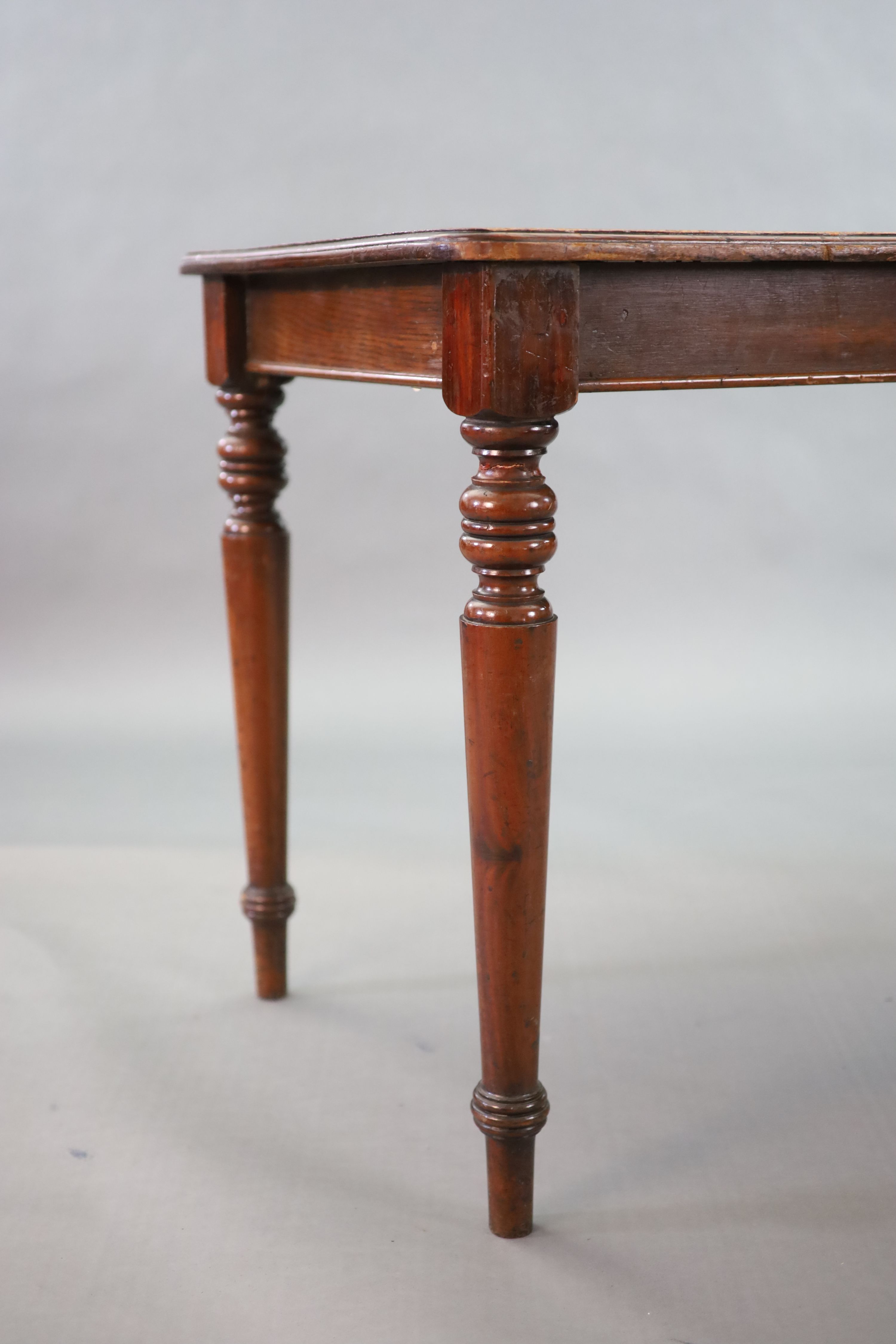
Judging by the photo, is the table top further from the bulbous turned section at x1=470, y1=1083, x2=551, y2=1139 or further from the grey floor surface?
the grey floor surface

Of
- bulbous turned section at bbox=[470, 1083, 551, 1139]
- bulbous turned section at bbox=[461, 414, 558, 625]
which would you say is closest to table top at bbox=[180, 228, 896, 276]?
bulbous turned section at bbox=[461, 414, 558, 625]

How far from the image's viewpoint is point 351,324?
1.41 metres

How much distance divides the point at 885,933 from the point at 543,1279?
853mm

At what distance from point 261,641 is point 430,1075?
538mm

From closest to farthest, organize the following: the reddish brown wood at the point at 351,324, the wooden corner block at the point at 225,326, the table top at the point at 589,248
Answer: the table top at the point at 589,248 → the reddish brown wood at the point at 351,324 → the wooden corner block at the point at 225,326

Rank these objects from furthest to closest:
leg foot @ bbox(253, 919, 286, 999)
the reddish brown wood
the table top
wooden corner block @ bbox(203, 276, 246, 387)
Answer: leg foot @ bbox(253, 919, 286, 999)
wooden corner block @ bbox(203, 276, 246, 387)
the reddish brown wood
the table top

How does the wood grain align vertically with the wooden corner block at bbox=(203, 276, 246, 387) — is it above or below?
above

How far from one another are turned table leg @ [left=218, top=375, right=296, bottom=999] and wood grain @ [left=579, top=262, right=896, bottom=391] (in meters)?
0.62

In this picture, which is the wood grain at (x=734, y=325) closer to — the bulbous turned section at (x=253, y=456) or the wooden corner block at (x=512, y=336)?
the wooden corner block at (x=512, y=336)

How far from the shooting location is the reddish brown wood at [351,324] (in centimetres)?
126

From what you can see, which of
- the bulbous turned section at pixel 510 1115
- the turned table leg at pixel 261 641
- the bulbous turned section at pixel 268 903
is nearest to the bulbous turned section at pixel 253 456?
the turned table leg at pixel 261 641

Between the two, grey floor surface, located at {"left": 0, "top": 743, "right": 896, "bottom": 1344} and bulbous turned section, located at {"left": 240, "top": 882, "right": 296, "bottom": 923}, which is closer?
grey floor surface, located at {"left": 0, "top": 743, "right": 896, "bottom": 1344}

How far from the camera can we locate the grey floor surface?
1269 millimetres

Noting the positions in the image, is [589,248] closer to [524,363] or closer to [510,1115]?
[524,363]
